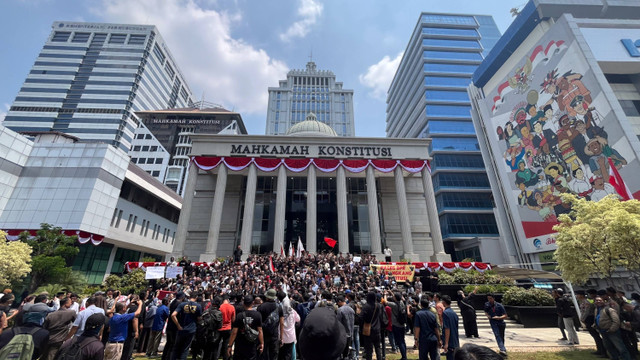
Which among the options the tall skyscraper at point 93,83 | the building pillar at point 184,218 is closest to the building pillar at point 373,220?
the building pillar at point 184,218

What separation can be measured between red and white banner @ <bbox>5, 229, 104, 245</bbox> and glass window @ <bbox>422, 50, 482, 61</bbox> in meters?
67.5

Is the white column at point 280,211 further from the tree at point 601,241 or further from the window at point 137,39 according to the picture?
the window at point 137,39

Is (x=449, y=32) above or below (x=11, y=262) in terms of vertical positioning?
above

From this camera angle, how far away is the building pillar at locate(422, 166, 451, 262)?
1239 inches

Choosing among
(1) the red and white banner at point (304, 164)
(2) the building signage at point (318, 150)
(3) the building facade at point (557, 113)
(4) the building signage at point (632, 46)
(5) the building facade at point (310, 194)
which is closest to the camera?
(3) the building facade at point (557, 113)

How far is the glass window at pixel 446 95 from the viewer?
5656cm

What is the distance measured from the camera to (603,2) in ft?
116

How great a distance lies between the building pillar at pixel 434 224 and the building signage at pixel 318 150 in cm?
614

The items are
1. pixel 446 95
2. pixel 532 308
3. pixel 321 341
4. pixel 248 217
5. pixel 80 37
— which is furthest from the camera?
pixel 80 37

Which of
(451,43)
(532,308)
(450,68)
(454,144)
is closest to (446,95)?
(450,68)

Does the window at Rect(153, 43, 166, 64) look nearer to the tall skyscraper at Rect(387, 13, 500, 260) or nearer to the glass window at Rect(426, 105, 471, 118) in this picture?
the tall skyscraper at Rect(387, 13, 500, 260)

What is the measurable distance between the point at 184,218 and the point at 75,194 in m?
11.4

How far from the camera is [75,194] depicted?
29016 millimetres

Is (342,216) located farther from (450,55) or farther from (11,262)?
(450,55)
